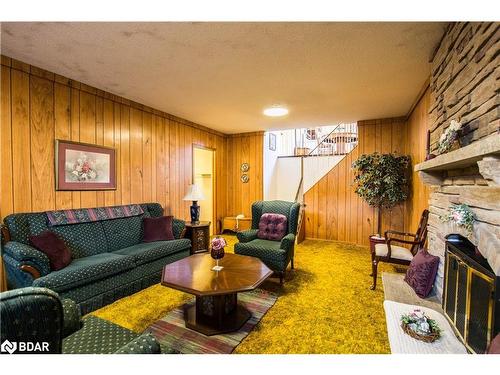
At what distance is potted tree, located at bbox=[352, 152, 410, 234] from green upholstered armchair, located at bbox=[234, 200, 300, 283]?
1.58m

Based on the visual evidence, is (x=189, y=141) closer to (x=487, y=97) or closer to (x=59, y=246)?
(x=59, y=246)

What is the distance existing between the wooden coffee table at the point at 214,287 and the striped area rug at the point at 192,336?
5cm

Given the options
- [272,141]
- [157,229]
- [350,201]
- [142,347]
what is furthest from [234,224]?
[142,347]

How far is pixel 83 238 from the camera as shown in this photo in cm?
280

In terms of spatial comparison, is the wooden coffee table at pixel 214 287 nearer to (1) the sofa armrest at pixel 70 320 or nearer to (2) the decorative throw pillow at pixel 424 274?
(1) the sofa armrest at pixel 70 320

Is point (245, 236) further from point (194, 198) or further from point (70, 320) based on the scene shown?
point (70, 320)

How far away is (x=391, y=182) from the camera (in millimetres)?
4051

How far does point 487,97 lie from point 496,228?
72cm

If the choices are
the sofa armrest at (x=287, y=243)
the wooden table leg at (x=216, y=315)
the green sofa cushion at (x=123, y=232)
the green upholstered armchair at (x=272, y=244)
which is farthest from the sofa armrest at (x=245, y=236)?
the green sofa cushion at (x=123, y=232)

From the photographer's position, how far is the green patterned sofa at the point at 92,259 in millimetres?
2115

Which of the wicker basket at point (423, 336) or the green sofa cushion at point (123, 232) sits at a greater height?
the green sofa cushion at point (123, 232)

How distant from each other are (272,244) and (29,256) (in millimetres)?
2559

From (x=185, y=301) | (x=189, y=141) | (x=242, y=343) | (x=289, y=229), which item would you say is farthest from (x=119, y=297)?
(x=189, y=141)

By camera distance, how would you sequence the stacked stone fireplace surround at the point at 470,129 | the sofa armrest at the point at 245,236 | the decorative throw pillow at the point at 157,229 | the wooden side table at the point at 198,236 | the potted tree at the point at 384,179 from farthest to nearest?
the potted tree at the point at 384,179 → the wooden side table at the point at 198,236 → the sofa armrest at the point at 245,236 → the decorative throw pillow at the point at 157,229 → the stacked stone fireplace surround at the point at 470,129
